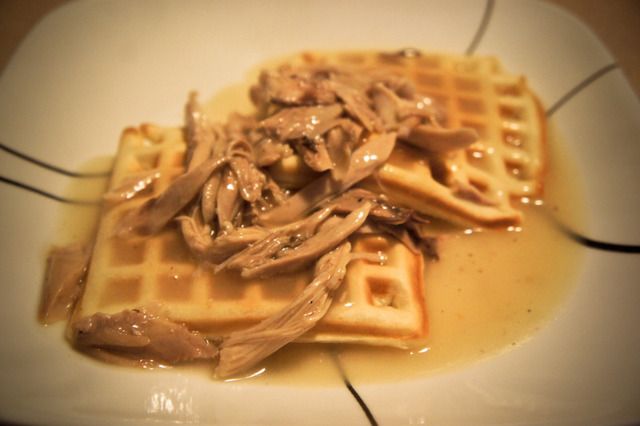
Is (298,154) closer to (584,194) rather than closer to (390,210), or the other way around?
(390,210)

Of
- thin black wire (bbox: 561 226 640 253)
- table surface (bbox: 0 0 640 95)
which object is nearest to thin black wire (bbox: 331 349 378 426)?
thin black wire (bbox: 561 226 640 253)

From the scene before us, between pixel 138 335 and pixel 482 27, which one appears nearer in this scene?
pixel 138 335

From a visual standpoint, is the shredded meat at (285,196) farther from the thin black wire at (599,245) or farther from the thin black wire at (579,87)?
the thin black wire at (579,87)

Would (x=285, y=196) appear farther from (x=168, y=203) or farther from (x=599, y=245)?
(x=599, y=245)

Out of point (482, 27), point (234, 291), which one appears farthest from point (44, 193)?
point (482, 27)

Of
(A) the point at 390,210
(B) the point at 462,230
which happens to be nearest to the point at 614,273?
(B) the point at 462,230

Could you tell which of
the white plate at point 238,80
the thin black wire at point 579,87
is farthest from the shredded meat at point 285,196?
the thin black wire at point 579,87

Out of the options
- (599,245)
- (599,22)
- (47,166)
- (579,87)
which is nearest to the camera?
(599,245)
